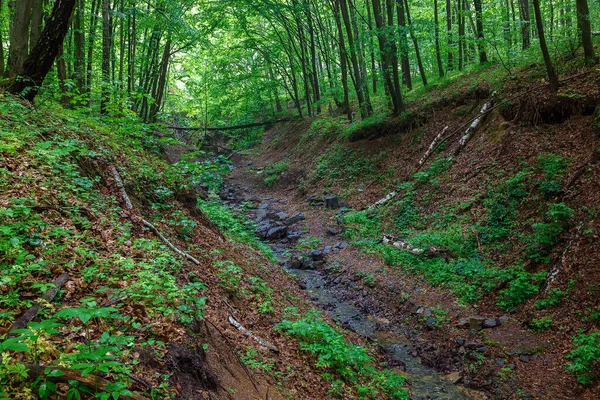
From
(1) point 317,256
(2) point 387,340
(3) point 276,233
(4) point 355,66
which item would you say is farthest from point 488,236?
(4) point 355,66

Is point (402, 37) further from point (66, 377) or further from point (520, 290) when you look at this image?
point (66, 377)

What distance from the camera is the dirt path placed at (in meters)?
6.65

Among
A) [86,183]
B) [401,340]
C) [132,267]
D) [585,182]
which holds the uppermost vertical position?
[86,183]

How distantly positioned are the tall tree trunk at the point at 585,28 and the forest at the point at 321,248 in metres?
0.04

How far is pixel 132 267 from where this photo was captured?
406 cm

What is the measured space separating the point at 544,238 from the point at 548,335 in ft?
7.40

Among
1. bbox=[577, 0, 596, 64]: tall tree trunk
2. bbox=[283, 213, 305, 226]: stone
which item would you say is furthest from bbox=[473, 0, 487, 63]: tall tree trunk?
bbox=[283, 213, 305, 226]: stone

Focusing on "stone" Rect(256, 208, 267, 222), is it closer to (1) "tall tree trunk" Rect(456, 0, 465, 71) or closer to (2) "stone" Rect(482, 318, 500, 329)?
(2) "stone" Rect(482, 318, 500, 329)

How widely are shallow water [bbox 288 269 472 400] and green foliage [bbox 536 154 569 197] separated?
17.1 feet

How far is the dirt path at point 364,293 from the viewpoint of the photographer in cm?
665

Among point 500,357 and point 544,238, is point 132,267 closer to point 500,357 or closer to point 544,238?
point 500,357

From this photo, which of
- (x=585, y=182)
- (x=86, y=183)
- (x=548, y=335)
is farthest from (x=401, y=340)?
(x=86, y=183)

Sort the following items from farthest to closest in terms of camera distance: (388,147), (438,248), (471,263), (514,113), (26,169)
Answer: (388,147)
(514,113)
(438,248)
(471,263)
(26,169)

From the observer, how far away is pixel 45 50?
6684mm
